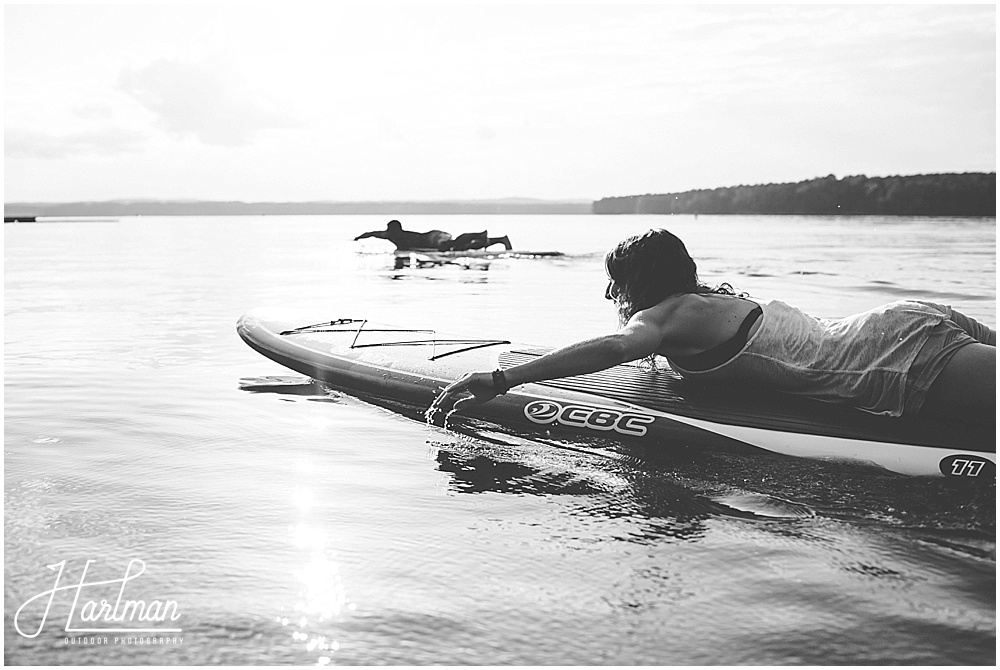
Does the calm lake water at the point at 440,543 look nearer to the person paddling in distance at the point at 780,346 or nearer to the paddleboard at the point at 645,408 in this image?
the paddleboard at the point at 645,408

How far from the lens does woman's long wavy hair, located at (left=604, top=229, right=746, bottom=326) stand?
4.29 m

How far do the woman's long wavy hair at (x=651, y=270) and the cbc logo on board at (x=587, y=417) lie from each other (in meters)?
0.61

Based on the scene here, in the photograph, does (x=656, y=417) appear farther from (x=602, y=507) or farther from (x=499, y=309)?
(x=499, y=309)

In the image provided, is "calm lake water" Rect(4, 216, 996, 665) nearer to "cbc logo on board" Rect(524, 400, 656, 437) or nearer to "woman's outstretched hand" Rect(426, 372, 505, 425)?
"cbc logo on board" Rect(524, 400, 656, 437)

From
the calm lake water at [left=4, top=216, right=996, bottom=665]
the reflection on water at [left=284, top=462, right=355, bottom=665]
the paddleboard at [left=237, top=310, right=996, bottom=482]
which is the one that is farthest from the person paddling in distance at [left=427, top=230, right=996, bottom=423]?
the reflection on water at [left=284, top=462, right=355, bottom=665]

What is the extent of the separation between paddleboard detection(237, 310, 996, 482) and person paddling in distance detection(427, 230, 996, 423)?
11 cm

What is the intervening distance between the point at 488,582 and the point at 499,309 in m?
9.16

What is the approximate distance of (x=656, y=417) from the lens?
4.66 meters

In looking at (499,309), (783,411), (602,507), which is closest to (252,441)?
(602,507)

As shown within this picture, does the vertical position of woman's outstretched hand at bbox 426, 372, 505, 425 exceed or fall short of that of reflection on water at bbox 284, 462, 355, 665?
it exceeds it

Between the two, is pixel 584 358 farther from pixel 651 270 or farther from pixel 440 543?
pixel 440 543

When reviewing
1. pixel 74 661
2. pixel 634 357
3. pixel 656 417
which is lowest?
pixel 74 661

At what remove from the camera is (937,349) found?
391 cm

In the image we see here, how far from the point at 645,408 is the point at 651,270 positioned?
83cm
